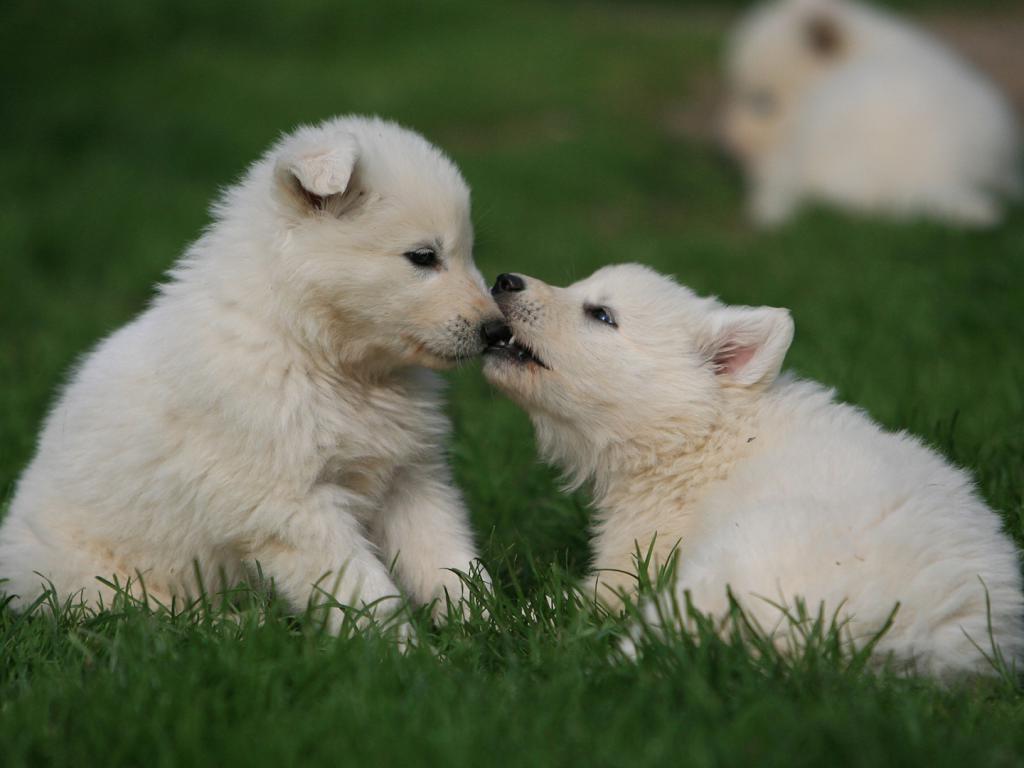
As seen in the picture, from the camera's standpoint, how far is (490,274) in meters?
7.91

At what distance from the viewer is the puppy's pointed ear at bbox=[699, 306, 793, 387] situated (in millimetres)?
3510

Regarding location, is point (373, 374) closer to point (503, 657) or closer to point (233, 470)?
point (233, 470)

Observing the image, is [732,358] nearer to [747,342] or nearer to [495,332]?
[747,342]

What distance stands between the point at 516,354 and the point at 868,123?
676 centimetres

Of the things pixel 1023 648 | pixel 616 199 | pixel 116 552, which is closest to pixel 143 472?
pixel 116 552

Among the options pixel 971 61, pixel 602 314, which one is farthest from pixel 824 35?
pixel 602 314

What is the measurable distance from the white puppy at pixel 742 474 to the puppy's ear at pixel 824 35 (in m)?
8.48

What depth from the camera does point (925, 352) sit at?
5684mm

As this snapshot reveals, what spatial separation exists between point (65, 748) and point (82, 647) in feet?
1.64

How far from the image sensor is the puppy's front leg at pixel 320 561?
3.22 meters

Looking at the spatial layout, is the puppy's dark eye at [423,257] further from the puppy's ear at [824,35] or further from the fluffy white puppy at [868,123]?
the puppy's ear at [824,35]

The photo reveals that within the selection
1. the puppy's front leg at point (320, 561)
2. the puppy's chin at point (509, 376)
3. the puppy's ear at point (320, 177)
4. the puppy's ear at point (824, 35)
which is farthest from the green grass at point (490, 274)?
the puppy's ear at point (824, 35)

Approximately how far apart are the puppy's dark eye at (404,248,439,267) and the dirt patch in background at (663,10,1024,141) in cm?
996

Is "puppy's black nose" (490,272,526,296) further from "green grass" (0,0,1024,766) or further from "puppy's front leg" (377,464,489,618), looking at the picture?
"puppy's front leg" (377,464,489,618)
